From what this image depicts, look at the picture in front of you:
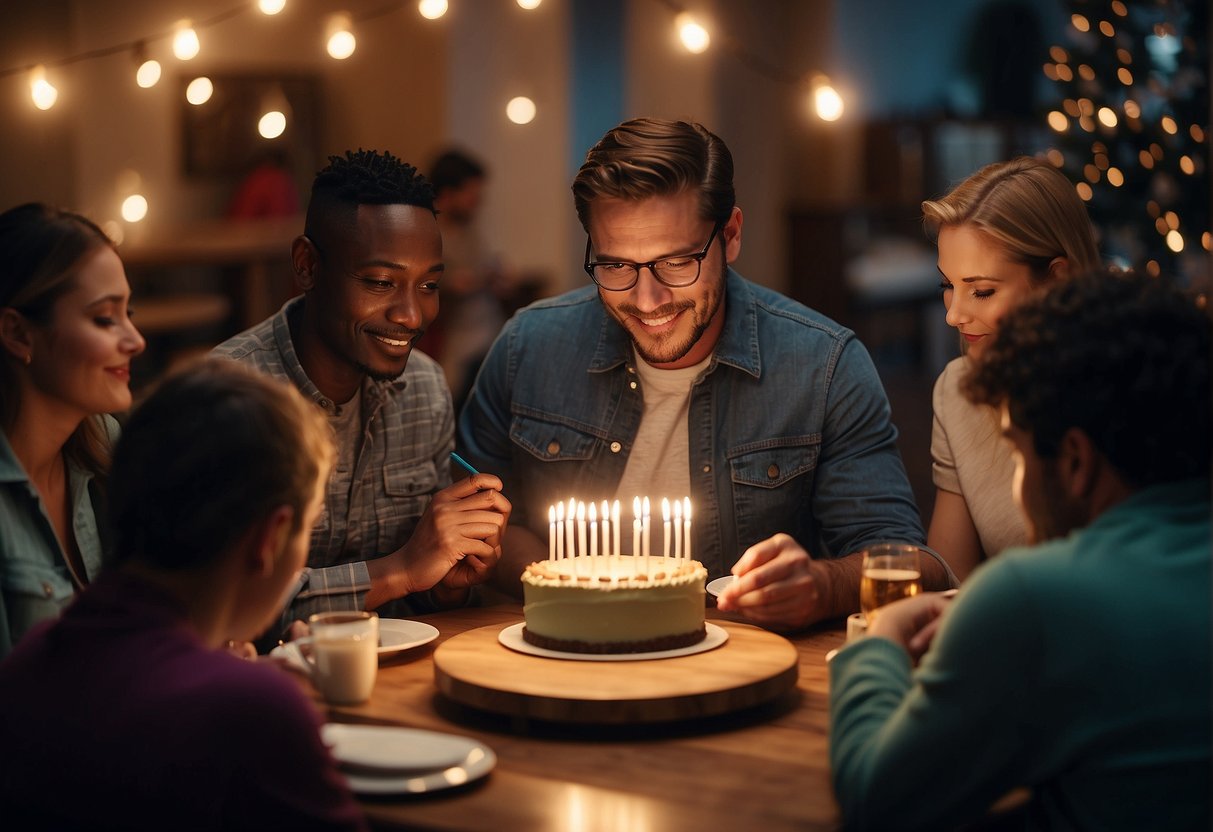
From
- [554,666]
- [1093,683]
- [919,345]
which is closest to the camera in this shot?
[1093,683]

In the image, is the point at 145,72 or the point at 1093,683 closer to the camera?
the point at 1093,683

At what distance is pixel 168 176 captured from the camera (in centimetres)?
1177

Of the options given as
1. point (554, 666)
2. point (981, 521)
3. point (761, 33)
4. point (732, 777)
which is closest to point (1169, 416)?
point (732, 777)

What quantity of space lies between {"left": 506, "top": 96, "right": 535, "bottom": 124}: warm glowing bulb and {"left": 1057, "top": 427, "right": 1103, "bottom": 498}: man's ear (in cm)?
840

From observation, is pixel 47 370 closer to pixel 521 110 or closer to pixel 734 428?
pixel 734 428

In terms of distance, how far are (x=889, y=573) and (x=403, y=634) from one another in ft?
2.86

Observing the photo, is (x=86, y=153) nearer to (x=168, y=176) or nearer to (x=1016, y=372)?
(x=168, y=176)

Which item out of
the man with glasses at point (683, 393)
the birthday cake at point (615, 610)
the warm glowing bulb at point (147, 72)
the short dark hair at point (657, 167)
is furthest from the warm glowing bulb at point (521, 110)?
the birthday cake at point (615, 610)

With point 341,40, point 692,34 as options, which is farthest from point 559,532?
point 341,40

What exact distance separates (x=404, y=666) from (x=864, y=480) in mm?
1125

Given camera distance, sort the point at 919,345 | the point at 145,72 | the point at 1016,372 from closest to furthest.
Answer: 1. the point at 1016,372
2. the point at 145,72
3. the point at 919,345

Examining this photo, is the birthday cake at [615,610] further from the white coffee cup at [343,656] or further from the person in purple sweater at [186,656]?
the person in purple sweater at [186,656]

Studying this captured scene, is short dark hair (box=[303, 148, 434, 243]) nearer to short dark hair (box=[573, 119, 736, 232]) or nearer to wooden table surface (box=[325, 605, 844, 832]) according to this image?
short dark hair (box=[573, 119, 736, 232])

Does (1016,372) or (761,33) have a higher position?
(761,33)
